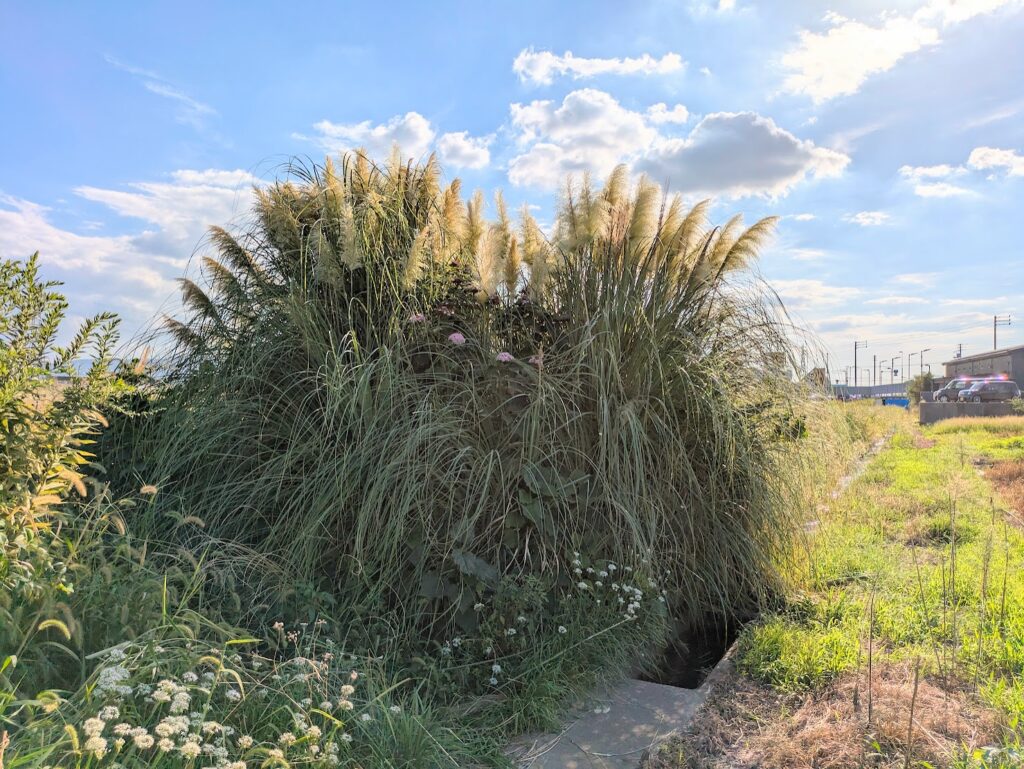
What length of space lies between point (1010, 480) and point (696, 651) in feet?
21.5

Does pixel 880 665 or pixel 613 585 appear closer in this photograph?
pixel 613 585

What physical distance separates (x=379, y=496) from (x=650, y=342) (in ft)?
4.51

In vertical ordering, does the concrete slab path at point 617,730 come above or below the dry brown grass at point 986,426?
below

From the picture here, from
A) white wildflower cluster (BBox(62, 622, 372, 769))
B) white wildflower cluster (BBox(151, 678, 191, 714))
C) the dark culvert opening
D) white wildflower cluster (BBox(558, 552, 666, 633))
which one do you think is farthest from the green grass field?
white wildflower cluster (BBox(151, 678, 191, 714))

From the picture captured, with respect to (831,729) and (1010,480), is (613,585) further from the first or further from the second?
(1010,480)

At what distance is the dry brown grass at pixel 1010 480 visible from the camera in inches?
251

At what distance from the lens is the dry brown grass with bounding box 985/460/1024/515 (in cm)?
639

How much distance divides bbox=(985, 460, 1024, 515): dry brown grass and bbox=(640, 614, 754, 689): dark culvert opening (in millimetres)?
4096

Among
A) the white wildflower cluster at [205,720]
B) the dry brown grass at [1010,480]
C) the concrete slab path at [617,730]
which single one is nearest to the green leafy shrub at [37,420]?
the white wildflower cluster at [205,720]

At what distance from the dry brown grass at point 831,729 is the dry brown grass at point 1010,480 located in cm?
449

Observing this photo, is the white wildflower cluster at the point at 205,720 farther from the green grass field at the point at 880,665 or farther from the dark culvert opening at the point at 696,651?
the dark culvert opening at the point at 696,651

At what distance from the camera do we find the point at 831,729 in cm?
226

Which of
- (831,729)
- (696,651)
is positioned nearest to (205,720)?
(831,729)

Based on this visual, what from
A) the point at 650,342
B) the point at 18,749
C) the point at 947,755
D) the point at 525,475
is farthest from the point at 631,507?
the point at 18,749
